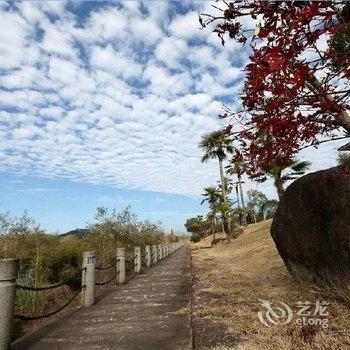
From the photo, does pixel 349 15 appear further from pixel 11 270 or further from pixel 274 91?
pixel 11 270

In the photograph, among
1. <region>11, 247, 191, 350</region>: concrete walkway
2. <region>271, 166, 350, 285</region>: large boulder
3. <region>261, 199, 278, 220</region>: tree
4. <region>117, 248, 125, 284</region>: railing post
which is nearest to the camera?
<region>11, 247, 191, 350</region>: concrete walkway

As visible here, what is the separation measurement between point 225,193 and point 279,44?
38.9 m

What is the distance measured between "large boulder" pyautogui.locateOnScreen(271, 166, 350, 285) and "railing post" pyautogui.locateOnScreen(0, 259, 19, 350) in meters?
4.79

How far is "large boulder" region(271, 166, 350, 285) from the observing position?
608 cm

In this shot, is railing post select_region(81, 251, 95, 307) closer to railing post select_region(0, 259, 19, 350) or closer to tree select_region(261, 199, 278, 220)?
railing post select_region(0, 259, 19, 350)

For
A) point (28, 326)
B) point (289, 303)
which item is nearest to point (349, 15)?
point (289, 303)

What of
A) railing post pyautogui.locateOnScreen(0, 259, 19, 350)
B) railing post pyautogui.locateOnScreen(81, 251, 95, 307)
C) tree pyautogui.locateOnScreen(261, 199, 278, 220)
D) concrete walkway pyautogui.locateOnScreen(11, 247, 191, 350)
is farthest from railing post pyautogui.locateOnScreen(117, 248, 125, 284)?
tree pyautogui.locateOnScreen(261, 199, 278, 220)

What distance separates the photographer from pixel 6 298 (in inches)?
173

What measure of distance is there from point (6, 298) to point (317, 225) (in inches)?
205

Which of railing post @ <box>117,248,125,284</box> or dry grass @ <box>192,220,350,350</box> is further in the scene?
railing post @ <box>117,248,125,284</box>

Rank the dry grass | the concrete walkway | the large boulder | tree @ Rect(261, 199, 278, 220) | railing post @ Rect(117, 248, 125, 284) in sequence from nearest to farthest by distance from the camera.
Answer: the dry grass
the concrete walkway
the large boulder
railing post @ Rect(117, 248, 125, 284)
tree @ Rect(261, 199, 278, 220)

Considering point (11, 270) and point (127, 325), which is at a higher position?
point (11, 270)

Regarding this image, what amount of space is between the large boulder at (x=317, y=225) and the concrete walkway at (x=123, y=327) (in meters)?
2.45

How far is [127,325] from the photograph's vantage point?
20.0 ft
